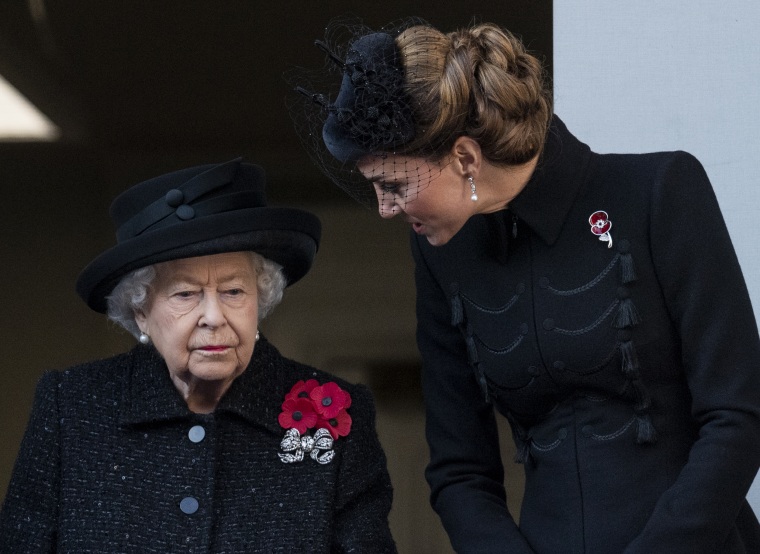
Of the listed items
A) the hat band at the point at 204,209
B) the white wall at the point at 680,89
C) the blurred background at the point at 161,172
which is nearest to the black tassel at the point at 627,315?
the hat band at the point at 204,209

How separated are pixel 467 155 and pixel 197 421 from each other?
0.97 meters

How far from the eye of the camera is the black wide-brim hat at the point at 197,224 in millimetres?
2855

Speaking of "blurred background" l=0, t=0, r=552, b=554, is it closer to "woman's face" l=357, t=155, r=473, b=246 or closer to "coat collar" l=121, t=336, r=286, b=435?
"coat collar" l=121, t=336, r=286, b=435

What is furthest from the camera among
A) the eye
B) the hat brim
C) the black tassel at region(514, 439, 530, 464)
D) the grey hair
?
the grey hair

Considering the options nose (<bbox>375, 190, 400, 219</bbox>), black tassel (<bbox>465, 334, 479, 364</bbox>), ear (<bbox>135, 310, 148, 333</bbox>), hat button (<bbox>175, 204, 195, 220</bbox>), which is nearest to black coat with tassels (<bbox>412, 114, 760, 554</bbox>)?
black tassel (<bbox>465, 334, 479, 364</bbox>)

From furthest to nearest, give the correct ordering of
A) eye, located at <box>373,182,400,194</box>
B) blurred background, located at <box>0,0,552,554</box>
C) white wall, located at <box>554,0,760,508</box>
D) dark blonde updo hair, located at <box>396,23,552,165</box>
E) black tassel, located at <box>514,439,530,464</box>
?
A: blurred background, located at <box>0,0,552,554</box> → white wall, located at <box>554,0,760,508</box> → black tassel, located at <box>514,439,530,464</box> → eye, located at <box>373,182,400,194</box> → dark blonde updo hair, located at <box>396,23,552,165</box>

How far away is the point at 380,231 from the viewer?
181 inches

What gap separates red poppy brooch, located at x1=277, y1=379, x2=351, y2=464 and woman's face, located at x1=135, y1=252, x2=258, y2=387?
21 centimetres

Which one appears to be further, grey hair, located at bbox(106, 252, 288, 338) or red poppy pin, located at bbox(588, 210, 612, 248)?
grey hair, located at bbox(106, 252, 288, 338)

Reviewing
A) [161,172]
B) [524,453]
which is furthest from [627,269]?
[161,172]

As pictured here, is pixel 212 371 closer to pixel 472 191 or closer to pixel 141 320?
pixel 141 320

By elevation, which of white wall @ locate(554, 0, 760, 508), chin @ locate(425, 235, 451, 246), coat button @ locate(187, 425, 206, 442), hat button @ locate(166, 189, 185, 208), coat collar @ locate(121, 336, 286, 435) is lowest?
coat button @ locate(187, 425, 206, 442)

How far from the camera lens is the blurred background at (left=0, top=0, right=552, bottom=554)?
4.50 metres

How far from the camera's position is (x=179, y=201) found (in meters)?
2.93
